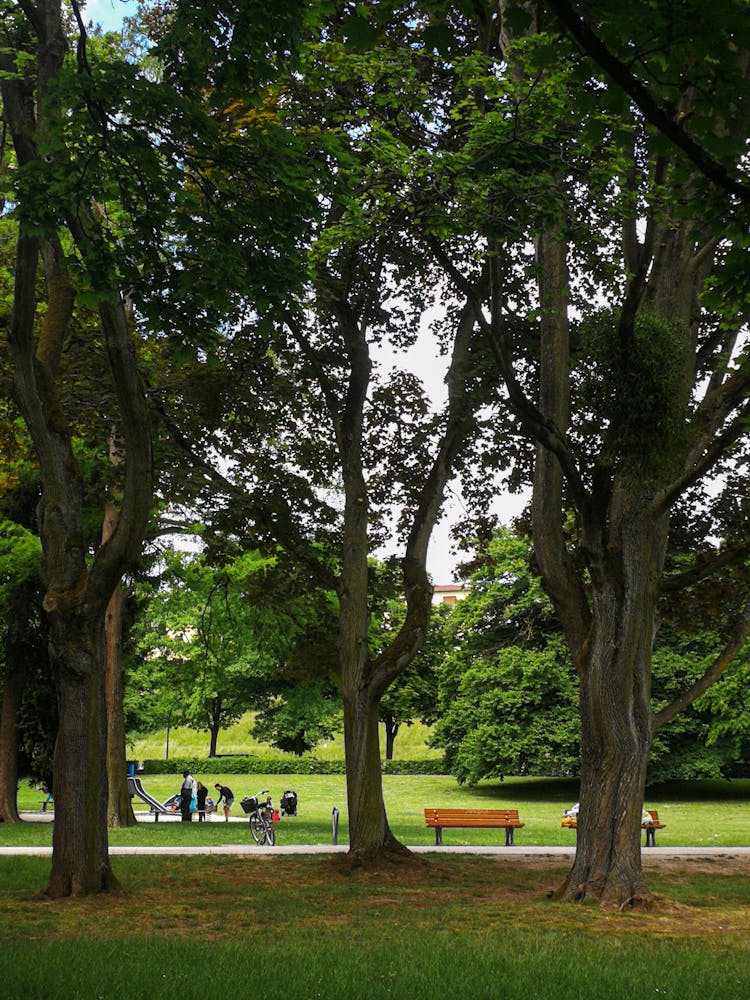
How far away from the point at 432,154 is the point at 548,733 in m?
36.3

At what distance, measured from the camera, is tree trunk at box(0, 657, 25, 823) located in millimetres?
27109

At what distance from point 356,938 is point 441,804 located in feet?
108

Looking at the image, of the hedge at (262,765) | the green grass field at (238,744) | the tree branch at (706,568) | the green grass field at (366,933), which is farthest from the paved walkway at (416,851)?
the green grass field at (238,744)

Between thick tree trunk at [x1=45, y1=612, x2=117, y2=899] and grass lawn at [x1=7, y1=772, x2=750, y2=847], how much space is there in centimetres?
921

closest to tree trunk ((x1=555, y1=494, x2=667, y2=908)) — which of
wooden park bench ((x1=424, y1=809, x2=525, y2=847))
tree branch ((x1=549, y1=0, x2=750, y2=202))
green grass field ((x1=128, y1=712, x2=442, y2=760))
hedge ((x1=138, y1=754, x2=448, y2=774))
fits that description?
tree branch ((x1=549, y1=0, x2=750, y2=202))

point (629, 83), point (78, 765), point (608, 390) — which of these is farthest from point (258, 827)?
point (629, 83)

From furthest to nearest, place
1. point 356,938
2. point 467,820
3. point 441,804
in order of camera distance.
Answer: point 441,804 < point 467,820 < point 356,938

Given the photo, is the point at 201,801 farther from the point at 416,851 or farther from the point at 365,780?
the point at 365,780

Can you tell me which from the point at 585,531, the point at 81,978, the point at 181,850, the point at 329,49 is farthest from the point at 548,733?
the point at 81,978

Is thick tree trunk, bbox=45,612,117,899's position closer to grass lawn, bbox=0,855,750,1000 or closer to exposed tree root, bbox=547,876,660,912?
grass lawn, bbox=0,855,750,1000

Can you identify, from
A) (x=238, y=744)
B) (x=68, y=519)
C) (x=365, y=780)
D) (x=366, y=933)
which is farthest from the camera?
(x=238, y=744)

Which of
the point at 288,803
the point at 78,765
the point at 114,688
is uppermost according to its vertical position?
the point at 114,688

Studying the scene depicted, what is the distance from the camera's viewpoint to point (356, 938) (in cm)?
925

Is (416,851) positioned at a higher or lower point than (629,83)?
lower
